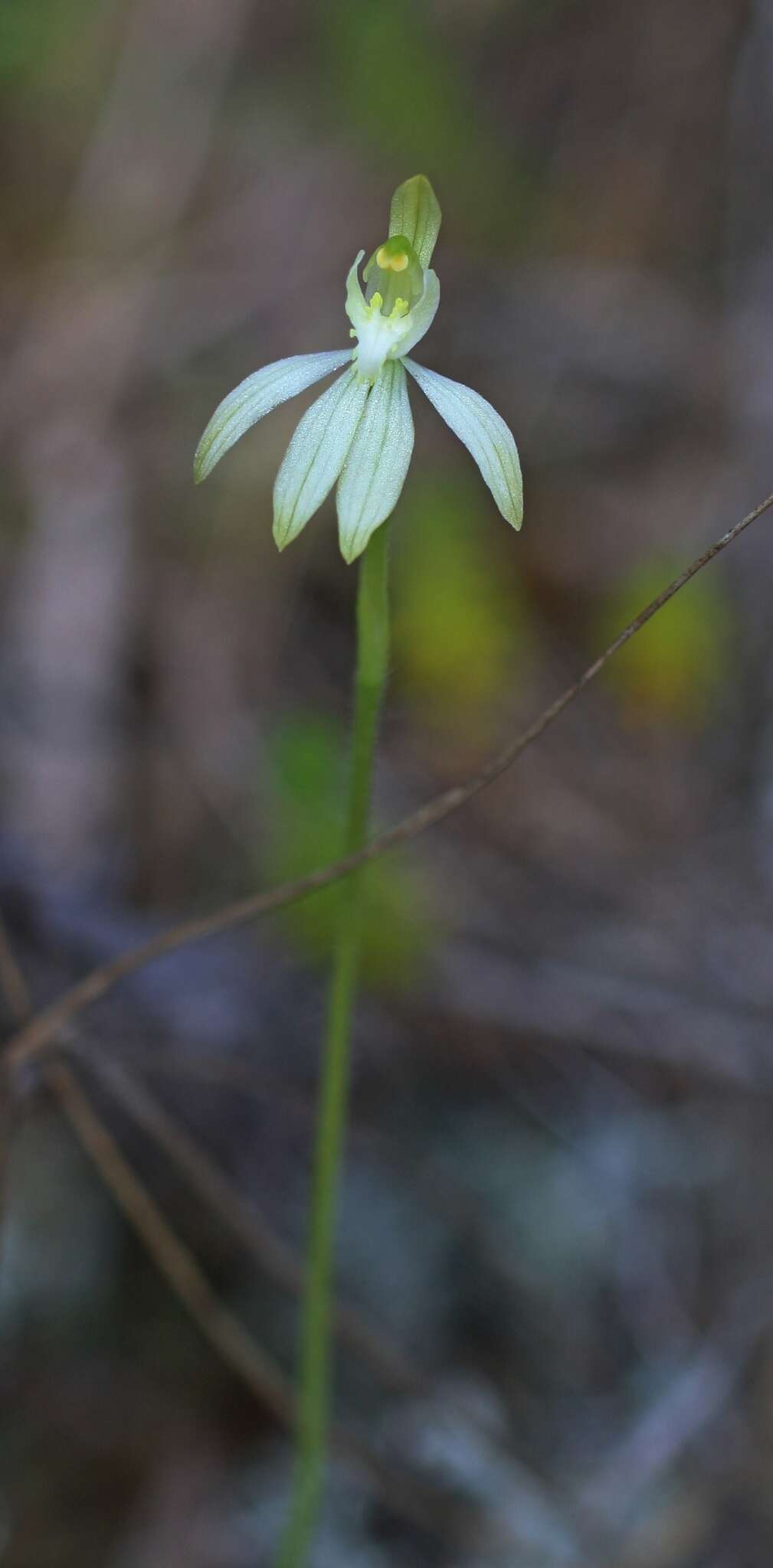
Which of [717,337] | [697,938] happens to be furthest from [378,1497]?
[717,337]

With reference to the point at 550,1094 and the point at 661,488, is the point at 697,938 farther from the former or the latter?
the point at 661,488

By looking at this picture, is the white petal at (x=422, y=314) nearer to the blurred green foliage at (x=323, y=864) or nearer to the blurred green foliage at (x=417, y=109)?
the blurred green foliage at (x=323, y=864)

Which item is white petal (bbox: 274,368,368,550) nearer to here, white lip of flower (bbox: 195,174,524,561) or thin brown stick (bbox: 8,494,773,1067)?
white lip of flower (bbox: 195,174,524,561)

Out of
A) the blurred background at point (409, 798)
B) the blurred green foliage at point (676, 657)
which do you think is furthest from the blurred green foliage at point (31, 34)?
the blurred green foliage at point (676, 657)

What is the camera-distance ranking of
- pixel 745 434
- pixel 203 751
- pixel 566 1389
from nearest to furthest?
pixel 566 1389 → pixel 203 751 → pixel 745 434

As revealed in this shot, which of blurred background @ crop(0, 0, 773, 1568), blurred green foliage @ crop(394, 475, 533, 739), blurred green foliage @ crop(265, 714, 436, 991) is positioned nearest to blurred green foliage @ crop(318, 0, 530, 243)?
blurred background @ crop(0, 0, 773, 1568)

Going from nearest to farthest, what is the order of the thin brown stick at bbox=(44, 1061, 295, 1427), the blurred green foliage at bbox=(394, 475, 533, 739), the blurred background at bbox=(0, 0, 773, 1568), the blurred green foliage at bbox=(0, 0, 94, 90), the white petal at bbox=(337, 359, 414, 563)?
the white petal at bbox=(337, 359, 414, 563), the thin brown stick at bbox=(44, 1061, 295, 1427), the blurred background at bbox=(0, 0, 773, 1568), the blurred green foliage at bbox=(394, 475, 533, 739), the blurred green foliage at bbox=(0, 0, 94, 90)
